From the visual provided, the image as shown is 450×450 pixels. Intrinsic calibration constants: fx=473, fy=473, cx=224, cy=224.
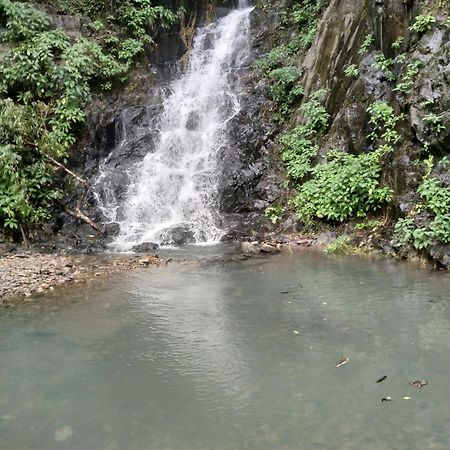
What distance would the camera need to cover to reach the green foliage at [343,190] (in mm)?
10750

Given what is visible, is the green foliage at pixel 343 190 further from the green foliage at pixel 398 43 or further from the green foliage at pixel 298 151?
the green foliage at pixel 398 43

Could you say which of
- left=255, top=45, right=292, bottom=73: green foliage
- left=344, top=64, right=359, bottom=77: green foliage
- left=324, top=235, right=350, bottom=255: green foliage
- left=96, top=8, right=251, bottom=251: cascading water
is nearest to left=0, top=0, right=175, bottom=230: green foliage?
left=96, top=8, right=251, bottom=251: cascading water

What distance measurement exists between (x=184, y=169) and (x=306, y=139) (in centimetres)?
382

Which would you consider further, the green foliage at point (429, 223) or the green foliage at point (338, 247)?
the green foliage at point (338, 247)

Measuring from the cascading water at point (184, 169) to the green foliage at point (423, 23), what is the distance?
6389mm

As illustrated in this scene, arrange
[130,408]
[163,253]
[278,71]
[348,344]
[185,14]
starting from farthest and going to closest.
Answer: [185,14] → [278,71] → [163,253] → [348,344] → [130,408]

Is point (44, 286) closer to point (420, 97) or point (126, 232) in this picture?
point (126, 232)

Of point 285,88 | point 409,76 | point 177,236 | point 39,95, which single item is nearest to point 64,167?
point 39,95

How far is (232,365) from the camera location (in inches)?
209

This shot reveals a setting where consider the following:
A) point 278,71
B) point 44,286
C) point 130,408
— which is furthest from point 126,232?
point 130,408

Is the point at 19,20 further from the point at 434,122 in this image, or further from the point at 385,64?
the point at 434,122

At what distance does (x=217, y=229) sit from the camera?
13.0 metres

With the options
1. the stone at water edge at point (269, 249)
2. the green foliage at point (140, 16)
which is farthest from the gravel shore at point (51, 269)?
the green foliage at point (140, 16)

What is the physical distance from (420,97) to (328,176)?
2.77 meters
